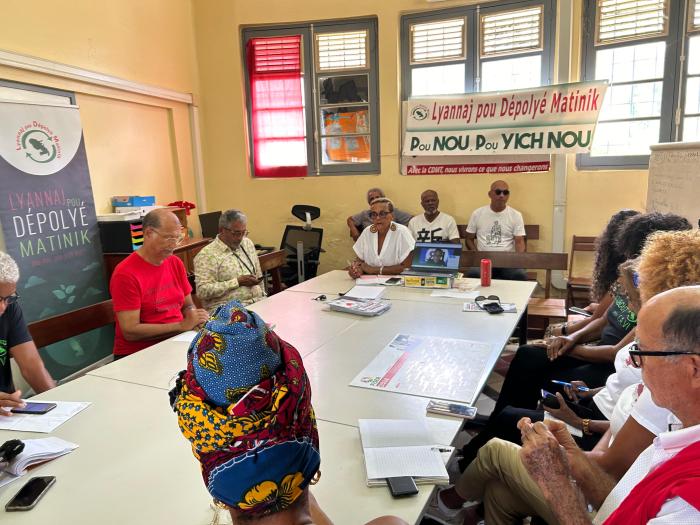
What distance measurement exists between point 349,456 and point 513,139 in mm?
4042

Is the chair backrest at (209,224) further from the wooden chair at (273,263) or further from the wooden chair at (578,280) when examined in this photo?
the wooden chair at (578,280)

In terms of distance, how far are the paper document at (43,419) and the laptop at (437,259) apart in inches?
89.0

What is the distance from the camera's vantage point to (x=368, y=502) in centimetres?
114

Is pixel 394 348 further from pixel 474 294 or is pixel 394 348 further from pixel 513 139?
pixel 513 139

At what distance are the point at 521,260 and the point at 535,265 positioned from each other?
0.11 metres

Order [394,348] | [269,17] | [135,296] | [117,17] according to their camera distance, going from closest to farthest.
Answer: [394,348] → [135,296] → [117,17] → [269,17]

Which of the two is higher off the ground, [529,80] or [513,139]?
[529,80]

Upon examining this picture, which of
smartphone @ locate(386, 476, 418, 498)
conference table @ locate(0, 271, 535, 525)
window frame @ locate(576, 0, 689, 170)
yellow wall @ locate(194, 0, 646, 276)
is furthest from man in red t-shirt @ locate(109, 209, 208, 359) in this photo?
window frame @ locate(576, 0, 689, 170)

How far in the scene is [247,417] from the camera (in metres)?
0.74

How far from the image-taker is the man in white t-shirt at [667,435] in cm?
80

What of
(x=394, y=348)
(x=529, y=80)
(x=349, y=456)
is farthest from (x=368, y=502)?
(x=529, y=80)

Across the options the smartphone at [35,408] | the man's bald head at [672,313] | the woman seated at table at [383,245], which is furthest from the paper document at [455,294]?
the smartphone at [35,408]

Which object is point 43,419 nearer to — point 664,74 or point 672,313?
point 672,313

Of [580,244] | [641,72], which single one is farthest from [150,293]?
[641,72]
